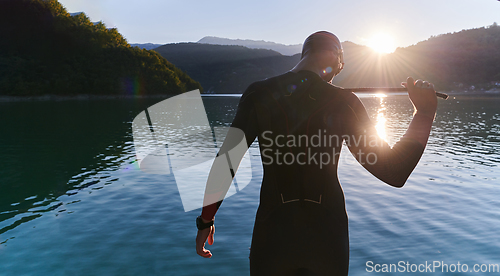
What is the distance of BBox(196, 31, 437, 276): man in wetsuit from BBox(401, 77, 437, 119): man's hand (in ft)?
0.43

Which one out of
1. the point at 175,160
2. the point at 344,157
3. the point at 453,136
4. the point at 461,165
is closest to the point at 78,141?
the point at 175,160

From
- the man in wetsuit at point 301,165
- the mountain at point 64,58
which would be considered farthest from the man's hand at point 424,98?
the mountain at point 64,58

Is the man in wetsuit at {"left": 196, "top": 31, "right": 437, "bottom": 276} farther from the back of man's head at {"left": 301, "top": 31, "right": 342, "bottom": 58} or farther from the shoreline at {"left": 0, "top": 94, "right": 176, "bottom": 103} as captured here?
the shoreline at {"left": 0, "top": 94, "right": 176, "bottom": 103}

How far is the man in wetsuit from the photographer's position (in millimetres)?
1982

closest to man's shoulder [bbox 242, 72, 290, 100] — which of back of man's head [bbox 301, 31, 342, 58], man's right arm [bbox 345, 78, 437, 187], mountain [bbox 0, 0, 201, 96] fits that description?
back of man's head [bbox 301, 31, 342, 58]

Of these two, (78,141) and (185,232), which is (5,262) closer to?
(185,232)

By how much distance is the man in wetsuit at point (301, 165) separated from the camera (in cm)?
198

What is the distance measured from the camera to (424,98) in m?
1.76

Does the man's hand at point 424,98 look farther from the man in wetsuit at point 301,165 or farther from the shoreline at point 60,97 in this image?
the shoreline at point 60,97

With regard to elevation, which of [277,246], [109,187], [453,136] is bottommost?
[453,136]

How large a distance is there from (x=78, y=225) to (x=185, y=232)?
2.58 meters

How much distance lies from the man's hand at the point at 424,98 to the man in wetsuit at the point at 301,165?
13 centimetres

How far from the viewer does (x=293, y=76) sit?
2051 millimetres

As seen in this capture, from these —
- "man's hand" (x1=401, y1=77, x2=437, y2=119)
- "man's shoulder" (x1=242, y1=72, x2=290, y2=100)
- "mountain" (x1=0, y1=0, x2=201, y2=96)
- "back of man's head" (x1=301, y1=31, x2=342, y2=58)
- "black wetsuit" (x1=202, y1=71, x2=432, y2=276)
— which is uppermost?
"mountain" (x1=0, y1=0, x2=201, y2=96)
